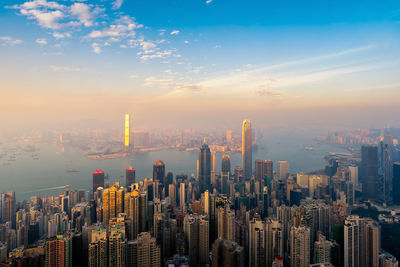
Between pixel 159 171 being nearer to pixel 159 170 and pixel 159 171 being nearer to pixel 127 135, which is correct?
pixel 159 170

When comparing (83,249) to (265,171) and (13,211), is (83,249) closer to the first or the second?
(13,211)

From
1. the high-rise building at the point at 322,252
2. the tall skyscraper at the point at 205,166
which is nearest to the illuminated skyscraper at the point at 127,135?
the tall skyscraper at the point at 205,166

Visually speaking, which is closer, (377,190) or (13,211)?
(13,211)

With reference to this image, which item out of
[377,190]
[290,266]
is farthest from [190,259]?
[377,190]

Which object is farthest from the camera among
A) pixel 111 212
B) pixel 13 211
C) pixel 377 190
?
pixel 377 190

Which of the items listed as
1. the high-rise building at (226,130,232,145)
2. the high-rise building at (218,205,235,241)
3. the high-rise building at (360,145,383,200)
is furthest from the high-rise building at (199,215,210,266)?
the high-rise building at (360,145,383,200)

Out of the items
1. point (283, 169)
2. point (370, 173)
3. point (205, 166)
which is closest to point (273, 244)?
point (205, 166)
